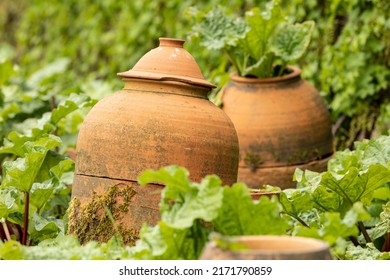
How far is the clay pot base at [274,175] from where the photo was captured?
373 cm

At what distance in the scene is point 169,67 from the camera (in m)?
2.81

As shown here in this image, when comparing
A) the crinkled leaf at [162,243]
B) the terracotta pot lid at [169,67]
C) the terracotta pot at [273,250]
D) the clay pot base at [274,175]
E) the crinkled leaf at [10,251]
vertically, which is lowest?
the clay pot base at [274,175]

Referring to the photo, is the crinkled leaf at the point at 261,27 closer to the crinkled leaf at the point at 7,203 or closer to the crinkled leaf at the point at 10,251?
the crinkled leaf at the point at 7,203

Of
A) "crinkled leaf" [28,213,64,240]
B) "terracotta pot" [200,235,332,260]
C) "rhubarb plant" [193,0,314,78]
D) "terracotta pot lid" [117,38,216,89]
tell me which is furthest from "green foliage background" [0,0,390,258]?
"terracotta pot lid" [117,38,216,89]

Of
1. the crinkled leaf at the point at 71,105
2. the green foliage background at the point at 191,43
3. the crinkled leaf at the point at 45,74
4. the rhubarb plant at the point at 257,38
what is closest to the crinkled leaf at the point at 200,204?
the crinkled leaf at the point at 71,105

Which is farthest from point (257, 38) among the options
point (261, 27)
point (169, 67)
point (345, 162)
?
point (169, 67)

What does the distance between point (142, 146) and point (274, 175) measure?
1.24 m

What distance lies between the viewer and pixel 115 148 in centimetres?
267

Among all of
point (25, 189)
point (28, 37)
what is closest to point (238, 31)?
point (25, 189)

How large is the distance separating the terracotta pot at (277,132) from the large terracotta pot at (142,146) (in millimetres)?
1012

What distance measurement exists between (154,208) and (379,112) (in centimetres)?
226

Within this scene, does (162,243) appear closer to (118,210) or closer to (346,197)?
(118,210)
